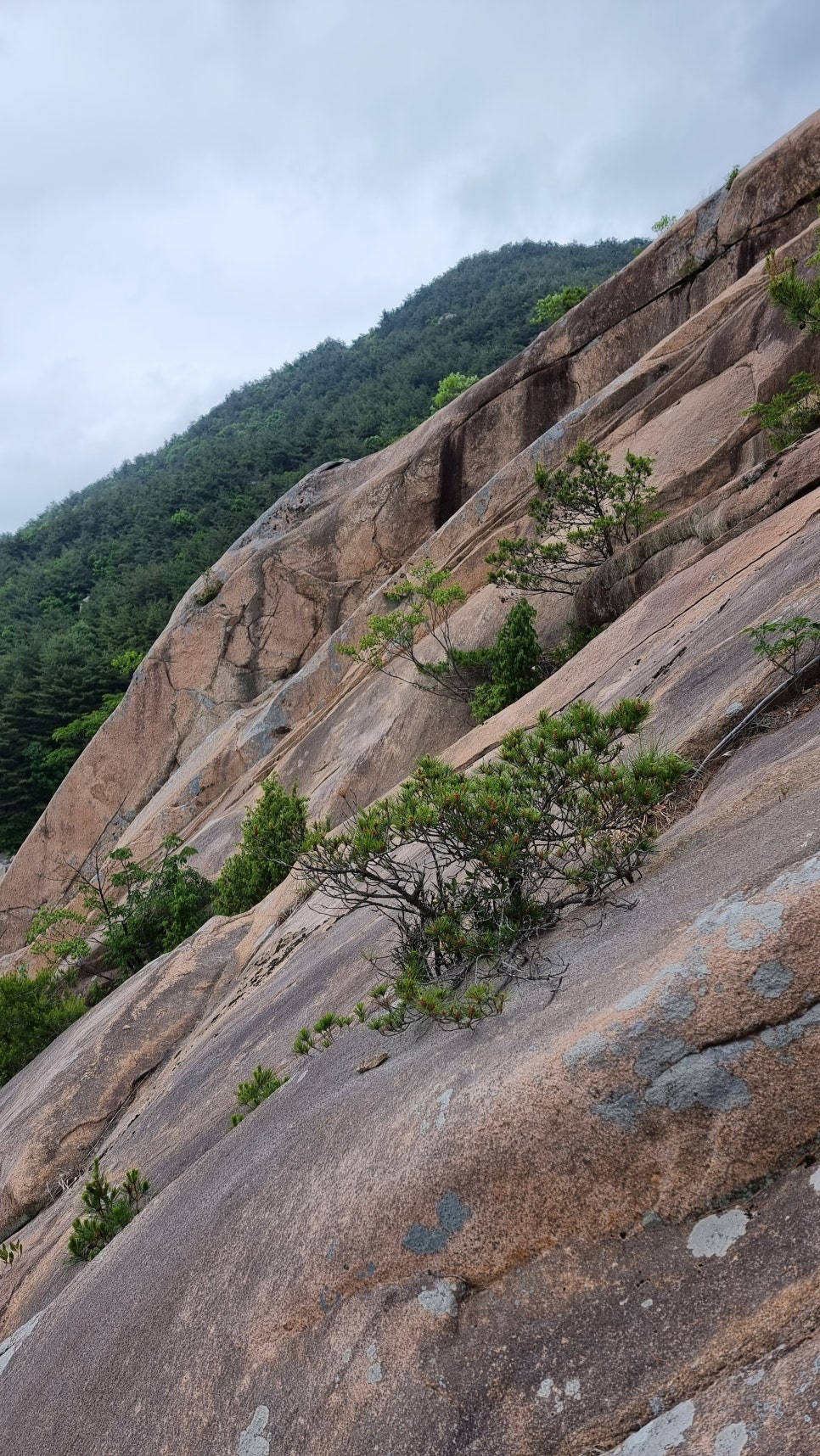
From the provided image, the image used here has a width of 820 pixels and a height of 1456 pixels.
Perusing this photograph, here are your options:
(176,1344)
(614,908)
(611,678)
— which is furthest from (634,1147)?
(611,678)

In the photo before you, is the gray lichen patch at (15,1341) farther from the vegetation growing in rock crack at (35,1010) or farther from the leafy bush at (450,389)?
the leafy bush at (450,389)

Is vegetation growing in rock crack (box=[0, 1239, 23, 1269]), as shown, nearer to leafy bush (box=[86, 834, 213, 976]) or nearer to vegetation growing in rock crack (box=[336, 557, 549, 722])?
leafy bush (box=[86, 834, 213, 976])

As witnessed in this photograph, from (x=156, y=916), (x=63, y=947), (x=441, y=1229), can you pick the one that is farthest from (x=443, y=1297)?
(x=63, y=947)

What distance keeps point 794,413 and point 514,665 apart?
5674 millimetres

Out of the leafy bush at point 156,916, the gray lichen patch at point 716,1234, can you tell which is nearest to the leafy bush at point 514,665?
the leafy bush at point 156,916

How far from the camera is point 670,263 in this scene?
21.2 metres

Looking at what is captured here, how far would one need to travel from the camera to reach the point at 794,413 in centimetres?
1141

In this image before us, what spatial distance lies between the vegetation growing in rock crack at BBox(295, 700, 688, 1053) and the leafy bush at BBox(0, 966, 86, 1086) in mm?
11117

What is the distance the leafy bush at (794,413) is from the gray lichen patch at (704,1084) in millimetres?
10842

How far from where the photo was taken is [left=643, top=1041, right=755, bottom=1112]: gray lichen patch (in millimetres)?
2725

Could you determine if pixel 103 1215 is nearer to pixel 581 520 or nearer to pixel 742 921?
pixel 742 921

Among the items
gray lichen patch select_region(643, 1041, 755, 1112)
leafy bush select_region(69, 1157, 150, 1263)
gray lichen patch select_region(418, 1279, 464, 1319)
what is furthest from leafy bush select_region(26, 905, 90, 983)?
gray lichen patch select_region(643, 1041, 755, 1112)

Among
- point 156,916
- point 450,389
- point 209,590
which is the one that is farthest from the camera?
point 450,389

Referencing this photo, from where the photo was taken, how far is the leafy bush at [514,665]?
1445cm
